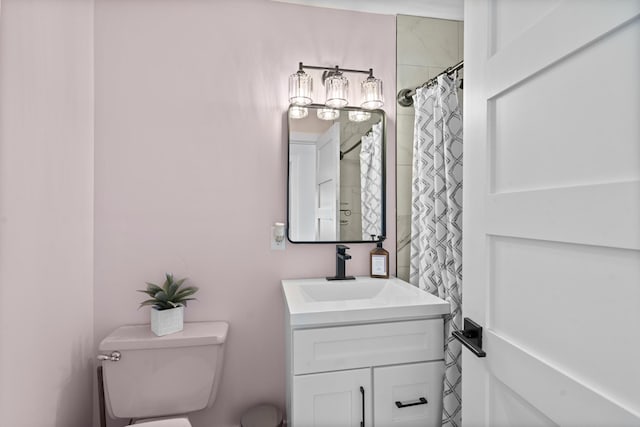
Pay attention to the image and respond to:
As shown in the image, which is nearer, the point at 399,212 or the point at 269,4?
the point at 269,4

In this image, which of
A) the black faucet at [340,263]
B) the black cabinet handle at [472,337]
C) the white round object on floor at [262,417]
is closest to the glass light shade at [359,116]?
the black faucet at [340,263]

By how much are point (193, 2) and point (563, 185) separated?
1806 mm

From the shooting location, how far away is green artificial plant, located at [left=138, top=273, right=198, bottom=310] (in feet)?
4.61

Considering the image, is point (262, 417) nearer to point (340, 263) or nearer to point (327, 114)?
point (340, 263)

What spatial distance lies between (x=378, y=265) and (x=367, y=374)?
2.03ft

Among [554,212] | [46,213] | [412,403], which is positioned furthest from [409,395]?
A: [46,213]

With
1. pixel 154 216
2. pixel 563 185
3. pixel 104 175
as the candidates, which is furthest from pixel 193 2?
pixel 563 185

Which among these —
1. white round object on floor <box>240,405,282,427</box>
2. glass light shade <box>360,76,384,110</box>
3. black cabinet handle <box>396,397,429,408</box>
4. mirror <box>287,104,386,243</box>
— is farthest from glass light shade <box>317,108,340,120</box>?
white round object on floor <box>240,405,282,427</box>

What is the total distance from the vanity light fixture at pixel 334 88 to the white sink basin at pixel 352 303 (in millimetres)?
927

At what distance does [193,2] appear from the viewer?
1.59 metres

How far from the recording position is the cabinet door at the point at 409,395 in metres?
1.22

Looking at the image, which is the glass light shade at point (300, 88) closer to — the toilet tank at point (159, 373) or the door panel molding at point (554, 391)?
the toilet tank at point (159, 373)

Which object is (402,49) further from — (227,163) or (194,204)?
(194,204)

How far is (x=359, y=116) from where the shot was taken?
5.65 ft
